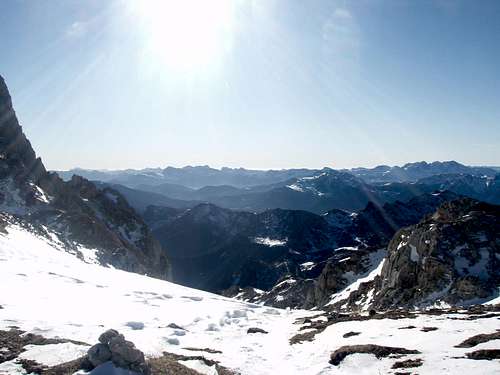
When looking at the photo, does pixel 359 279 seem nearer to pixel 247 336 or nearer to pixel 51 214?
pixel 247 336

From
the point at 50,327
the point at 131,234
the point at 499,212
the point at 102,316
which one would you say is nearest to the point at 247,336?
the point at 102,316

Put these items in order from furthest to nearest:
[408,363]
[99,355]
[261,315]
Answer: [261,315], [408,363], [99,355]

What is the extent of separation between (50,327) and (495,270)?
53928mm

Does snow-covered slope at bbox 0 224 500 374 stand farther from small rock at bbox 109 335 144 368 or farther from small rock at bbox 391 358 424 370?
small rock at bbox 109 335 144 368

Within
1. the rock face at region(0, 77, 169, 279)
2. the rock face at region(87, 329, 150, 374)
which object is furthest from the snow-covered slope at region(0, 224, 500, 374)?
the rock face at region(0, 77, 169, 279)

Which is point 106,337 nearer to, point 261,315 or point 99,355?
point 99,355

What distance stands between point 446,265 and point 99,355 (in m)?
52.2

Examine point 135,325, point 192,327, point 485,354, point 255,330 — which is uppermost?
point 485,354

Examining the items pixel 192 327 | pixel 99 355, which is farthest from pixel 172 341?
pixel 99 355

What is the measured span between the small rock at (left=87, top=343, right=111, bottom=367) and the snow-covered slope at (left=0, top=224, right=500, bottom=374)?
2072mm

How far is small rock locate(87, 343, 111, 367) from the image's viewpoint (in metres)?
20.1

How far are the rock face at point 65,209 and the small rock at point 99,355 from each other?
3110 inches

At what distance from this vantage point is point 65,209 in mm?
127500

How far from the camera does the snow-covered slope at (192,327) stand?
23.1 meters
